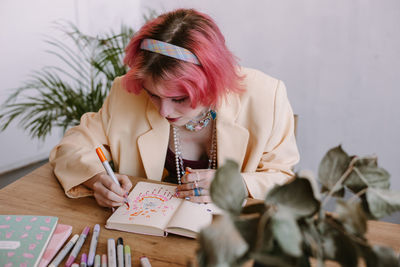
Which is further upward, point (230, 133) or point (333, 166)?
point (333, 166)

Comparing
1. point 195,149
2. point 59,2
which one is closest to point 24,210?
point 195,149

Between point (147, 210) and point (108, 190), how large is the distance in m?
0.14

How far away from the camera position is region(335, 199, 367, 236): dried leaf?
0.32 m

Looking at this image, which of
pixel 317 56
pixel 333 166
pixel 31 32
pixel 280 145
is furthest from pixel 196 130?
pixel 31 32

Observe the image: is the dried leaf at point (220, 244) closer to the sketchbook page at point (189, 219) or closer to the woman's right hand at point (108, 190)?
the sketchbook page at point (189, 219)

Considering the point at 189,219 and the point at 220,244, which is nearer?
the point at 220,244

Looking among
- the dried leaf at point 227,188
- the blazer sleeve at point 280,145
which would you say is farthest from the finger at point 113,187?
the dried leaf at point 227,188

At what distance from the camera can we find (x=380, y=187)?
1.28 feet

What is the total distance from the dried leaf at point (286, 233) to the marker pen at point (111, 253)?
0.46 meters

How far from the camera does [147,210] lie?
2.77 ft

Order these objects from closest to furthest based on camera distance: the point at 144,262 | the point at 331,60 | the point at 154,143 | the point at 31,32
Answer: the point at 144,262 < the point at 154,143 < the point at 331,60 < the point at 31,32

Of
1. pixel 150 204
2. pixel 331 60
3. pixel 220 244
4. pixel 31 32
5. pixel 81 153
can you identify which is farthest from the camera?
pixel 31 32

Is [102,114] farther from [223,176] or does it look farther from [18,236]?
[223,176]

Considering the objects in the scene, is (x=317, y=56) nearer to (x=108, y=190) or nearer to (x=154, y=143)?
(x=154, y=143)
